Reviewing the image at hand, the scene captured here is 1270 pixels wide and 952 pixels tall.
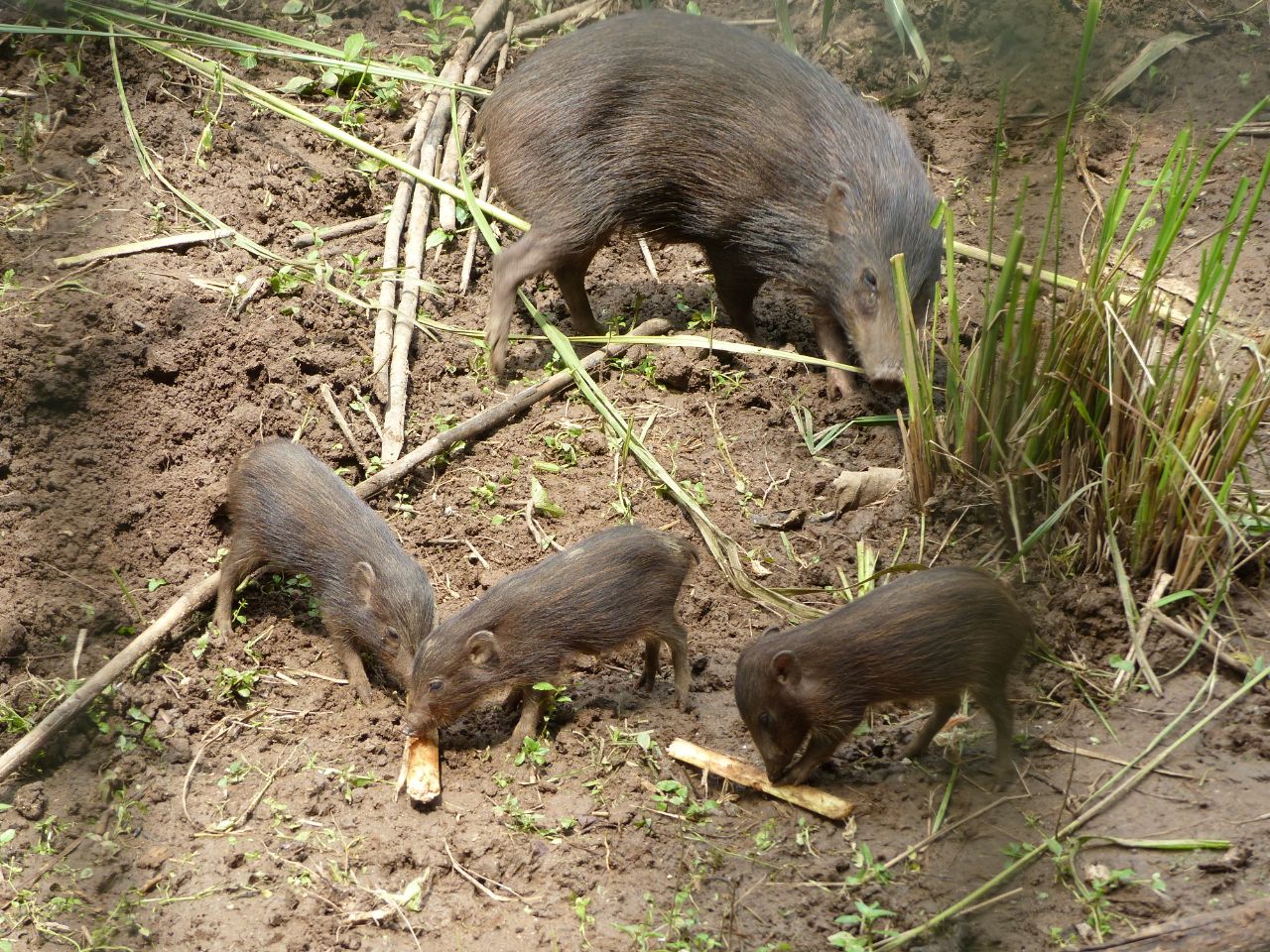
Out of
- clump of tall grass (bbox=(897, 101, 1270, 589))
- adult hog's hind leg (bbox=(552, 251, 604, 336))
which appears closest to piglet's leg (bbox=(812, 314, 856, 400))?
adult hog's hind leg (bbox=(552, 251, 604, 336))

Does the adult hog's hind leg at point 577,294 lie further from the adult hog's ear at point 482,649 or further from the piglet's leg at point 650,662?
the adult hog's ear at point 482,649

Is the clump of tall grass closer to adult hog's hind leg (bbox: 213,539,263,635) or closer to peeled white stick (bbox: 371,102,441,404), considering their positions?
peeled white stick (bbox: 371,102,441,404)

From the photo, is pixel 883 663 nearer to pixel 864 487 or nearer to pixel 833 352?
pixel 864 487

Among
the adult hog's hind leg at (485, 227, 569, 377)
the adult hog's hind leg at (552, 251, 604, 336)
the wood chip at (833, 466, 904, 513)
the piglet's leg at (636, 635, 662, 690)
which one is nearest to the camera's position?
the piglet's leg at (636, 635, 662, 690)

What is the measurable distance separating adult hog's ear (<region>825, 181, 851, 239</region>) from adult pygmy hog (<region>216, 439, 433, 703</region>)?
2.45 metres

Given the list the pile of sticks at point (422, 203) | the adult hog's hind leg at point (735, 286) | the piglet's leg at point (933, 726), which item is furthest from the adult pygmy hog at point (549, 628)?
the adult hog's hind leg at point (735, 286)

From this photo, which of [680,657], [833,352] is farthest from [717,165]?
[680,657]

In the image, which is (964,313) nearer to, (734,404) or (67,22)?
(734,404)

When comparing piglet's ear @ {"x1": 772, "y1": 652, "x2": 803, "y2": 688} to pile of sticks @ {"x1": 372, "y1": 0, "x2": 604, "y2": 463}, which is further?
pile of sticks @ {"x1": 372, "y1": 0, "x2": 604, "y2": 463}

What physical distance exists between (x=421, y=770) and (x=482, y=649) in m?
0.48

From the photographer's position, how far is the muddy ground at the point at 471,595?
3.92 meters

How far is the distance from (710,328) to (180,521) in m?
2.58

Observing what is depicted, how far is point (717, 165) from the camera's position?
5961 mm

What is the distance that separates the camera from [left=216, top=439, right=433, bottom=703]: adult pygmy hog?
4848mm
